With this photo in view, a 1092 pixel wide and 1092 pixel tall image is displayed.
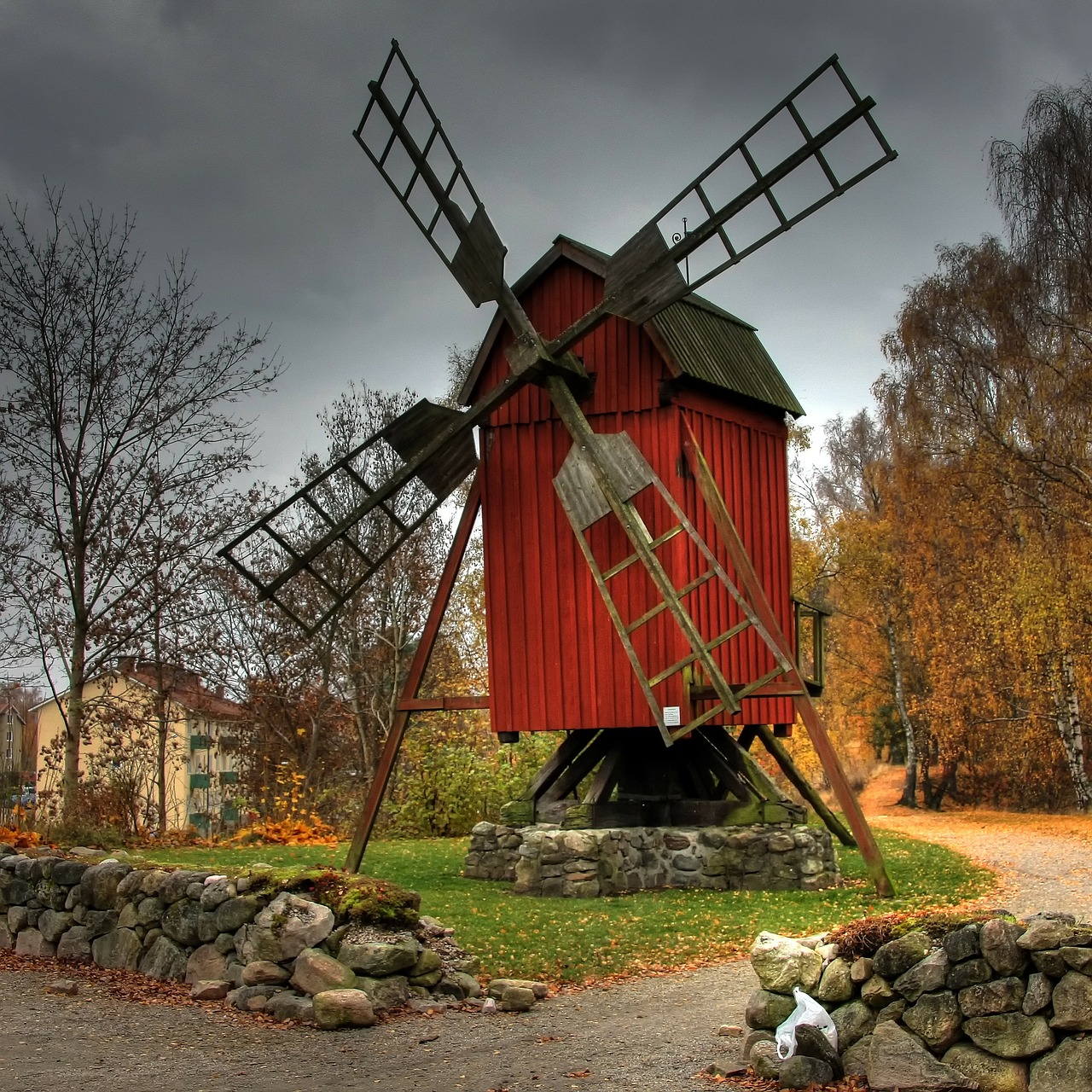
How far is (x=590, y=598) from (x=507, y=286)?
3762 mm

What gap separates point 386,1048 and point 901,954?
3.10 m

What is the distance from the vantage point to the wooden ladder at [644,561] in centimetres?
1184

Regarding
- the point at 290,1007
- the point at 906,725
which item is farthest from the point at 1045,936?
the point at 906,725

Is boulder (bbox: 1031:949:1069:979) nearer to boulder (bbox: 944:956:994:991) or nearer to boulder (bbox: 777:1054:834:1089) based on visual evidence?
boulder (bbox: 944:956:994:991)

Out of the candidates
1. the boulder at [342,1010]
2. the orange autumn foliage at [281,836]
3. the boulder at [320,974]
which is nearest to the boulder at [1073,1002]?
the boulder at [342,1010]

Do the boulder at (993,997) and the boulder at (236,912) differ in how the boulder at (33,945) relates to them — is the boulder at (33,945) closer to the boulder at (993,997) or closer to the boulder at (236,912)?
the boulder at (236,912)

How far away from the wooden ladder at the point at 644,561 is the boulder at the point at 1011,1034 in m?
5.54

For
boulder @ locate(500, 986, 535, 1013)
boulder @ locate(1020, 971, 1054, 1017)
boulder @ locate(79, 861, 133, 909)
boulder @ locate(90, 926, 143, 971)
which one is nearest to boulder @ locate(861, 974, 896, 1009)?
boulder @ locate(1020, 971, 1054, 1017)

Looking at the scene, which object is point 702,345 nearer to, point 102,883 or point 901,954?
point 102,883

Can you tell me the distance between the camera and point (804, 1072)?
623 centimetres

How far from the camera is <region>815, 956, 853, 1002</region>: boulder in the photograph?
6.42m

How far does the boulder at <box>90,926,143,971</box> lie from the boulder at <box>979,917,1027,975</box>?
6.58m

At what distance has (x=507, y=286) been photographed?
1445cm

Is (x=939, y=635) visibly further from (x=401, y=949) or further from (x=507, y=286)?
(x=401, y=949)
